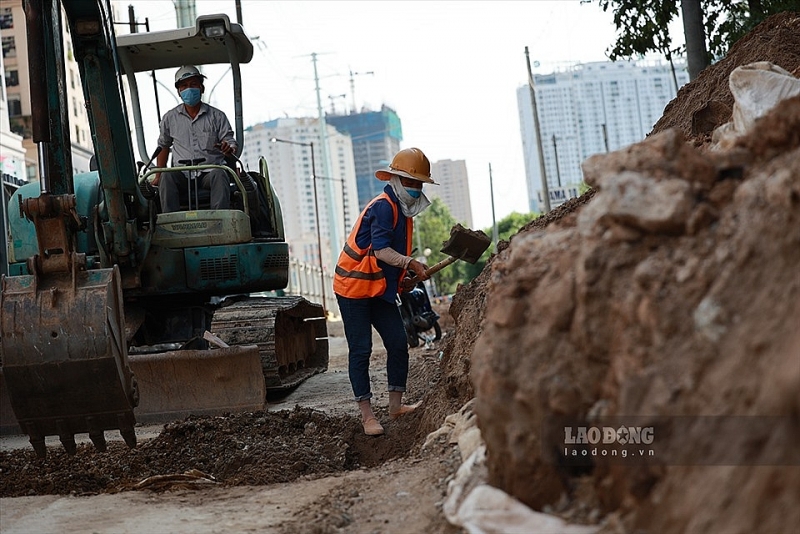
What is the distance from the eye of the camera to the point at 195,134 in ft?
30.6

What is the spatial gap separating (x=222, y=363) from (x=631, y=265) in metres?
5.63

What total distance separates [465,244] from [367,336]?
1.24 m

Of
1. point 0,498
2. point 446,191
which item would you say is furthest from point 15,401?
point 446,191

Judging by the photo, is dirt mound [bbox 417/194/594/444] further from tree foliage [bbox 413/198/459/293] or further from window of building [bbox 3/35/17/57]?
window of building [bbox 3/35/17/57]

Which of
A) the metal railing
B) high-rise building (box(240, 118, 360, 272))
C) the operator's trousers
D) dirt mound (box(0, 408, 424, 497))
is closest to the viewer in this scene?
dirt mound (box(0, 408, 424, 497))

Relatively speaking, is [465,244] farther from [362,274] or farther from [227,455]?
[227,455]

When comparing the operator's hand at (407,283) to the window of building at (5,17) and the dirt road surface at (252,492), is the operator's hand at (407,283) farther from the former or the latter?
the window of building at (5,17)

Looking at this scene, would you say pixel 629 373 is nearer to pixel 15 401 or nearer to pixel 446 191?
pixel 15 401

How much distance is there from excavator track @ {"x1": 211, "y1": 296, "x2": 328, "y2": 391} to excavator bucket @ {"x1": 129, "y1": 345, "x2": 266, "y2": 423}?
0.34m

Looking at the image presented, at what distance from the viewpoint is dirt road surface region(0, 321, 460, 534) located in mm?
4156

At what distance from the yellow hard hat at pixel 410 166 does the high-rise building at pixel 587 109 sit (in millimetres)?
86711

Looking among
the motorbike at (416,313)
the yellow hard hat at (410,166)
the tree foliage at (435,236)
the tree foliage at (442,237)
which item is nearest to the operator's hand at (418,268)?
the yellow hard hat at (410,166)

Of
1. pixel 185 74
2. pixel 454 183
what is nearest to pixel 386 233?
pixel 185 74

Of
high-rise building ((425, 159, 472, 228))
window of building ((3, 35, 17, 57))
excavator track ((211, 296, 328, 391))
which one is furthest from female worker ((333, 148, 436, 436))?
high-rise building ((425, 159, 472, 228))
